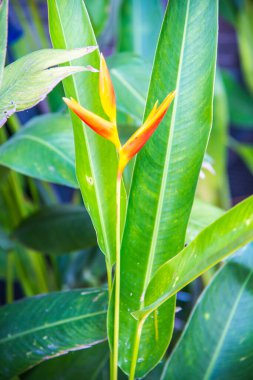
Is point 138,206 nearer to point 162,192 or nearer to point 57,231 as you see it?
point 162,192

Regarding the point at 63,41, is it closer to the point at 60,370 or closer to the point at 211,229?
the point at 211,229

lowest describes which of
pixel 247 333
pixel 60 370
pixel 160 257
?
pixel 60 370

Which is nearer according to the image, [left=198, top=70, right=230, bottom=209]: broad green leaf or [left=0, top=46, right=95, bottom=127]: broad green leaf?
[left=0, top=46, right=95, bottom=127]: broad green leaf

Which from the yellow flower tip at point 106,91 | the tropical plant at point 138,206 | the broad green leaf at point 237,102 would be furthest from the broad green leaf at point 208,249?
the broad green leaf at point 237,102

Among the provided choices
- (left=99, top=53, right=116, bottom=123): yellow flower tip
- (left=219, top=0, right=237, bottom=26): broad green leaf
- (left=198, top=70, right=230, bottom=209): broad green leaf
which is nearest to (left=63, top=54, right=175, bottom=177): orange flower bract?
(left=99, top=53, right=116, bottom=123): yellow flower tip

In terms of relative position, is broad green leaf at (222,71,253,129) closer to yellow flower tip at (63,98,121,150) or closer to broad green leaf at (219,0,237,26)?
broad green leaf at (219,0,237,26)

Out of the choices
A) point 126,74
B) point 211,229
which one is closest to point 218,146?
point 126,74

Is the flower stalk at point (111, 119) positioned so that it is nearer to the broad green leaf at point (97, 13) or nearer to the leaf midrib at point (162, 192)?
the leaf midrib at point (162, 192)
